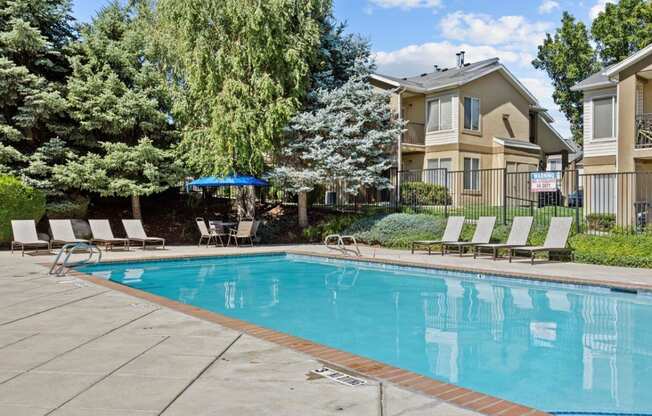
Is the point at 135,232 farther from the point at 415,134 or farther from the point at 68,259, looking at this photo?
the point at 415,134

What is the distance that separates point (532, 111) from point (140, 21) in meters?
20.9

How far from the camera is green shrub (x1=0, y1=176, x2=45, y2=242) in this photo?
15.5 m

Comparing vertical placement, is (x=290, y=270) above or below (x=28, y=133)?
below

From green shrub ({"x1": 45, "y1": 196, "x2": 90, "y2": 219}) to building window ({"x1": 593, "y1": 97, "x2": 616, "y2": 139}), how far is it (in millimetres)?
18736

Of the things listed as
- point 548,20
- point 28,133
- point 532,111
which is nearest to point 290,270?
point 28,133

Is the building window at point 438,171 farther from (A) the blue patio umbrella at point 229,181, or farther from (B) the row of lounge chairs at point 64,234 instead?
(B) the row of lounge chairs at point 64,234

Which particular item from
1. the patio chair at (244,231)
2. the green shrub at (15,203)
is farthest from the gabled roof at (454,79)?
the green shrub at (15,203)

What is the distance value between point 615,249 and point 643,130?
264 inches

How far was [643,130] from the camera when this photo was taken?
57.5 ft

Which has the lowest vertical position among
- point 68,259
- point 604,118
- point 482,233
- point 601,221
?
point 68,259

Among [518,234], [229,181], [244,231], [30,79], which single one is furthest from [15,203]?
[518,234]

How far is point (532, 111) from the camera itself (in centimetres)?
2975

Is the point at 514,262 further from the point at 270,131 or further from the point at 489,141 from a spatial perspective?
the point at 489,141

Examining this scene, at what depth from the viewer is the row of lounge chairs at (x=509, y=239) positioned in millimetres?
13602
